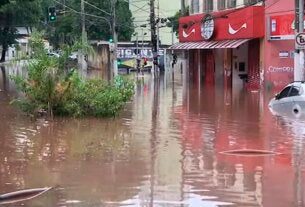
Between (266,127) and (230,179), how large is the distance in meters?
8.13

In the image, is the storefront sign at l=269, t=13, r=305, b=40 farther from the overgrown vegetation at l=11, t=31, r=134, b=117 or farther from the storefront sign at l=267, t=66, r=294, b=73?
the overgrown vegetation at l=11, t=31, r=134, b=117

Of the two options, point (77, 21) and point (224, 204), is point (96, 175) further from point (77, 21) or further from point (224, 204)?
point (77, 21)

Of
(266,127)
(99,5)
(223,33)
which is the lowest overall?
(266,127)

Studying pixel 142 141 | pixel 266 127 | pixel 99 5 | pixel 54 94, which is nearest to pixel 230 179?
pixel 142 141

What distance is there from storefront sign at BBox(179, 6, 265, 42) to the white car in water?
13944 millimetres

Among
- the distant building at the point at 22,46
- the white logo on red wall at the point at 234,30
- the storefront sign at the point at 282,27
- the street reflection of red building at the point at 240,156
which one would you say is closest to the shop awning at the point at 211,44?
the white logo on red wall at the point at 234,30

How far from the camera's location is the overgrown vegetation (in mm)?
19453

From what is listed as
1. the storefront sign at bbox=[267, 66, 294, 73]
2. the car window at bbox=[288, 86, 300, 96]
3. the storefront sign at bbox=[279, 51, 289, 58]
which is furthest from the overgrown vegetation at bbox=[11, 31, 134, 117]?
the storefront sign at bbox=[279, 51, 289, 58]

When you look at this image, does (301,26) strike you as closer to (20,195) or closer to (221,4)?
(221,4)

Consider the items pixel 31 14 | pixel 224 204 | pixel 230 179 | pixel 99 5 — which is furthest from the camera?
pixel 99 5

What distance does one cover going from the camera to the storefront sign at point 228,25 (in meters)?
36.9

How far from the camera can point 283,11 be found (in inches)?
1383

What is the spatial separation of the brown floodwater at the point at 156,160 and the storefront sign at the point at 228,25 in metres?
15.7

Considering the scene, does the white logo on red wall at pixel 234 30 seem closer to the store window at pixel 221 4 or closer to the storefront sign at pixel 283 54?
the store window at pixel 221 4
